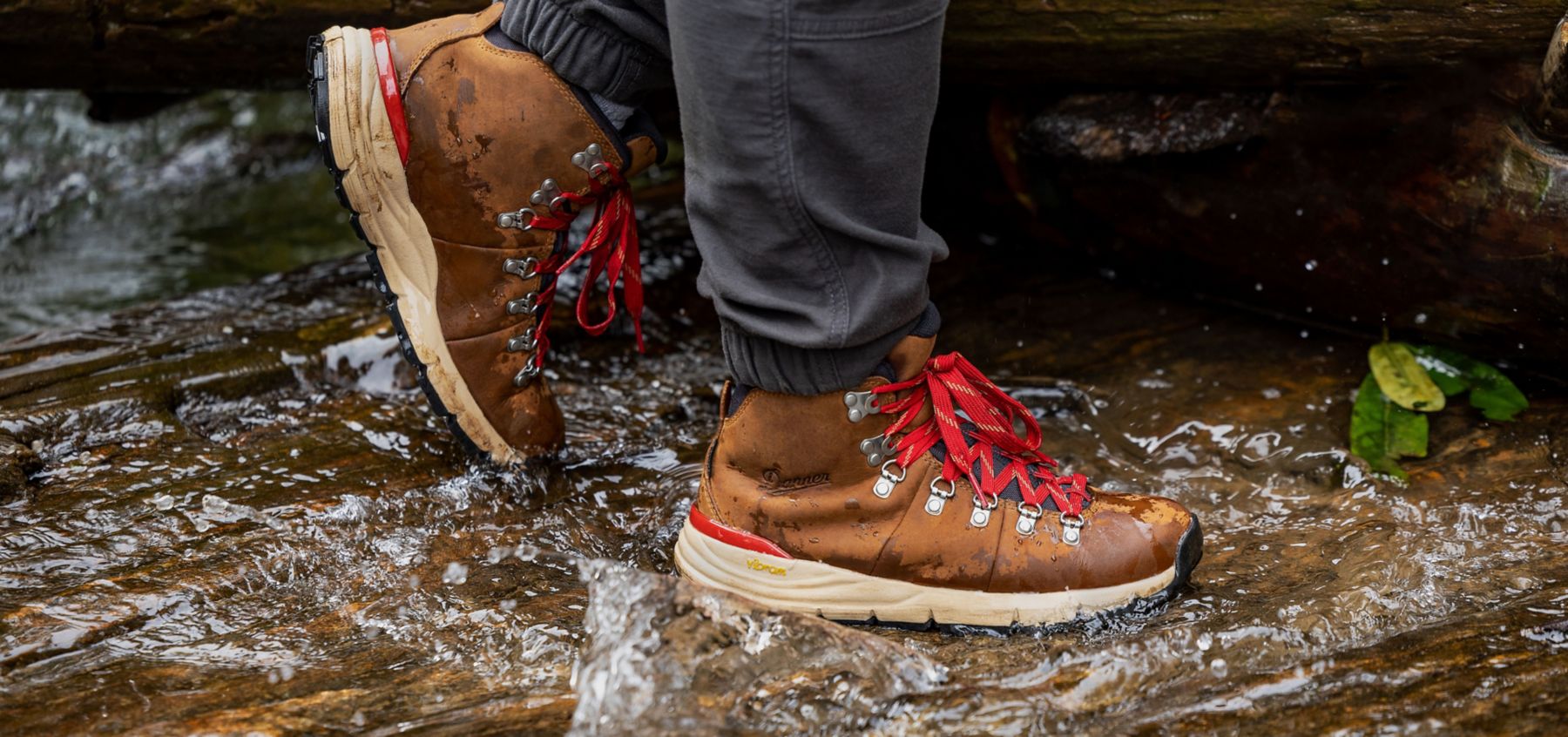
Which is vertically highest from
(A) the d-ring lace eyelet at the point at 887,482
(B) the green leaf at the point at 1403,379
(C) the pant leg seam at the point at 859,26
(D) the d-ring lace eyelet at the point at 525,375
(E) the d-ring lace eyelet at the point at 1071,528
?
(C) the pant leg seam at the point at 859,26

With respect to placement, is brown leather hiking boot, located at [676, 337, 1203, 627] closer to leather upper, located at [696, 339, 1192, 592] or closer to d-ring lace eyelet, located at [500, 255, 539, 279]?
leather upper, located at [696, 339, 1192, 592]

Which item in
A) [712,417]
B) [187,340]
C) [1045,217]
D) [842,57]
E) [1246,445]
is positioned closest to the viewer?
[842,57]

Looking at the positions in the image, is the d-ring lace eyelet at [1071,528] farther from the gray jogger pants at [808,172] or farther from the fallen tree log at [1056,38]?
the fallen tree log at [1056,38]

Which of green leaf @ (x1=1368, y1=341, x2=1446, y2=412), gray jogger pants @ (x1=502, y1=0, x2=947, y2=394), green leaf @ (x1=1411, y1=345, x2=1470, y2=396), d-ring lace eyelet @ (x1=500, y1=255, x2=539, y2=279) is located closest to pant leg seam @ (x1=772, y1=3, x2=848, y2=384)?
gray jogger pants @ (x1=502, y1=0, x2=947, y2=394)

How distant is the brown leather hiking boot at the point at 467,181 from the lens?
1.92m

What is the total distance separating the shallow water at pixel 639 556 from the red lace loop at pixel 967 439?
22cm

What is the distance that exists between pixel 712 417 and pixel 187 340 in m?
1.25

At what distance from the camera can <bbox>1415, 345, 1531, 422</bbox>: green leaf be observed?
2.35 meters

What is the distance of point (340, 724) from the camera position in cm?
148

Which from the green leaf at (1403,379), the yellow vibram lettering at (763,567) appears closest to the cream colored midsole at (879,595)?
the yellow vibram lettering at (763,567)

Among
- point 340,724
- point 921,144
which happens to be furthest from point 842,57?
point 340,724

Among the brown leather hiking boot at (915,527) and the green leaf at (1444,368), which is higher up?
the brown leather hiking boot at (915,527)

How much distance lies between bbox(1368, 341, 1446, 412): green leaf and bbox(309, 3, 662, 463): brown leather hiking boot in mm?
1576

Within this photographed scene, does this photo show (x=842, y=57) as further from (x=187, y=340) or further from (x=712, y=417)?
(x=187, y=340)
